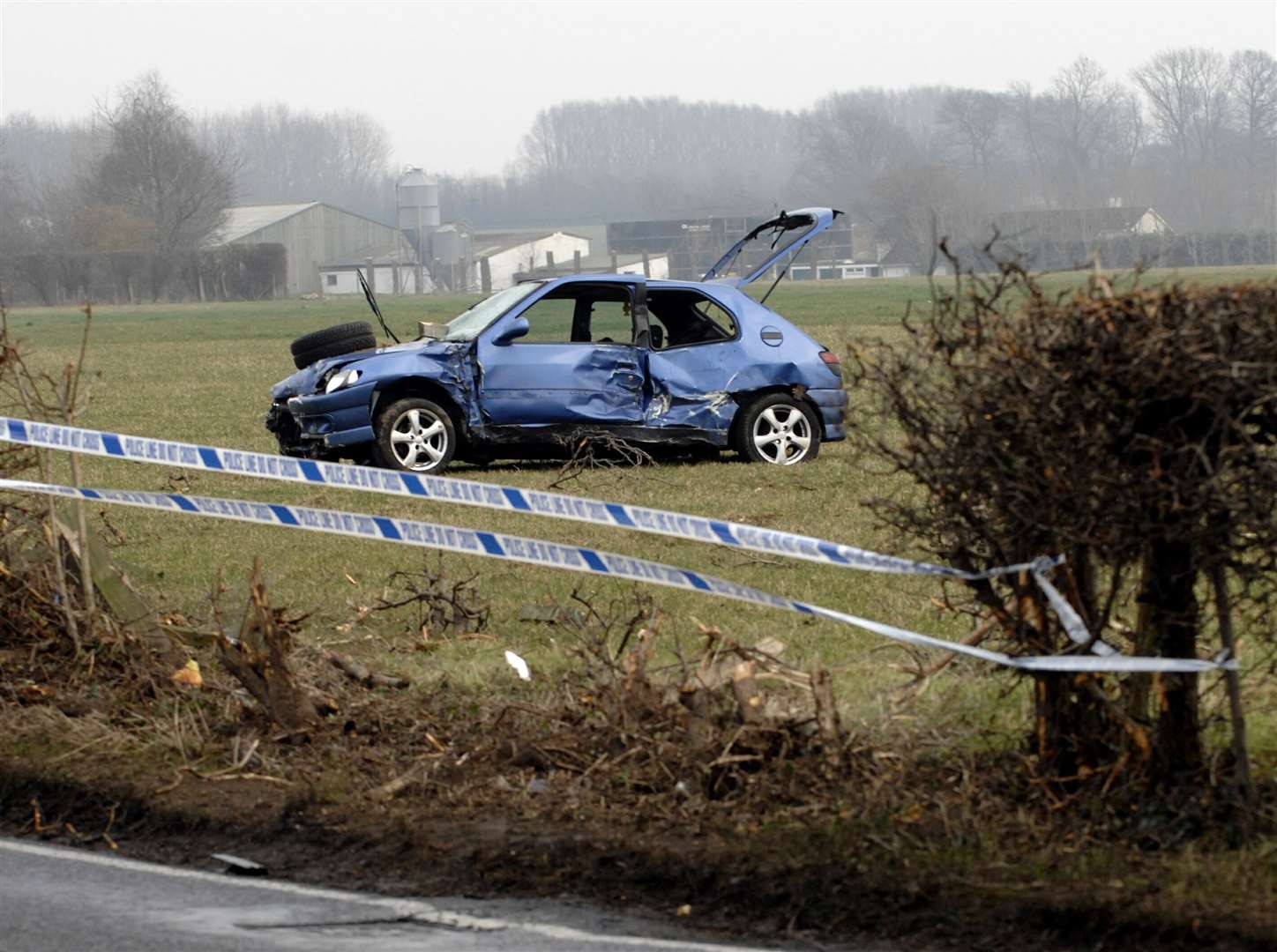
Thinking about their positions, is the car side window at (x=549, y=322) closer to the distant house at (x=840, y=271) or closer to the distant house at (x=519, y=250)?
the distant house at (x=840, y=271)

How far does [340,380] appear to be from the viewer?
14945mm

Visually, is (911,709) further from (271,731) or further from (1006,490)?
(271,731)

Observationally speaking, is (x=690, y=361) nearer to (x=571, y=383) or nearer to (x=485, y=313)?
(x=571, y=383)

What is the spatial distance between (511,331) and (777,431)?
8.01 feet

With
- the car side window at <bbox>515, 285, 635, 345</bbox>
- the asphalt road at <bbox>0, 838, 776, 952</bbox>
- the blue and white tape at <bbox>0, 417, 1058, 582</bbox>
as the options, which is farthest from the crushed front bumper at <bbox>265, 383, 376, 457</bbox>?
the asphalt road at <bbox>0, 838, 776, 952</bbox>

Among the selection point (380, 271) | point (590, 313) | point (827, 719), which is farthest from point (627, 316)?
point (380, 271)

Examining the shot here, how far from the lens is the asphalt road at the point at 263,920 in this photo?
5191mm

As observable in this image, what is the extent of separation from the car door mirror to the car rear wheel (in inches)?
28.4

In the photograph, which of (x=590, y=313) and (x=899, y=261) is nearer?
(x=590, y=313)

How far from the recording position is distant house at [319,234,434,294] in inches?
4550

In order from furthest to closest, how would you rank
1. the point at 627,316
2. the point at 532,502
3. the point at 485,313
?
the point at 485,313 → the point at 627,316 → the point at 532,502

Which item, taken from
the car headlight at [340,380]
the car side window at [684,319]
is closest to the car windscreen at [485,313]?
the car headlight at [340,380]

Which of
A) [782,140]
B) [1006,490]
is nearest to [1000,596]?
[1006,490]

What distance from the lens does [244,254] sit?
329 feet
